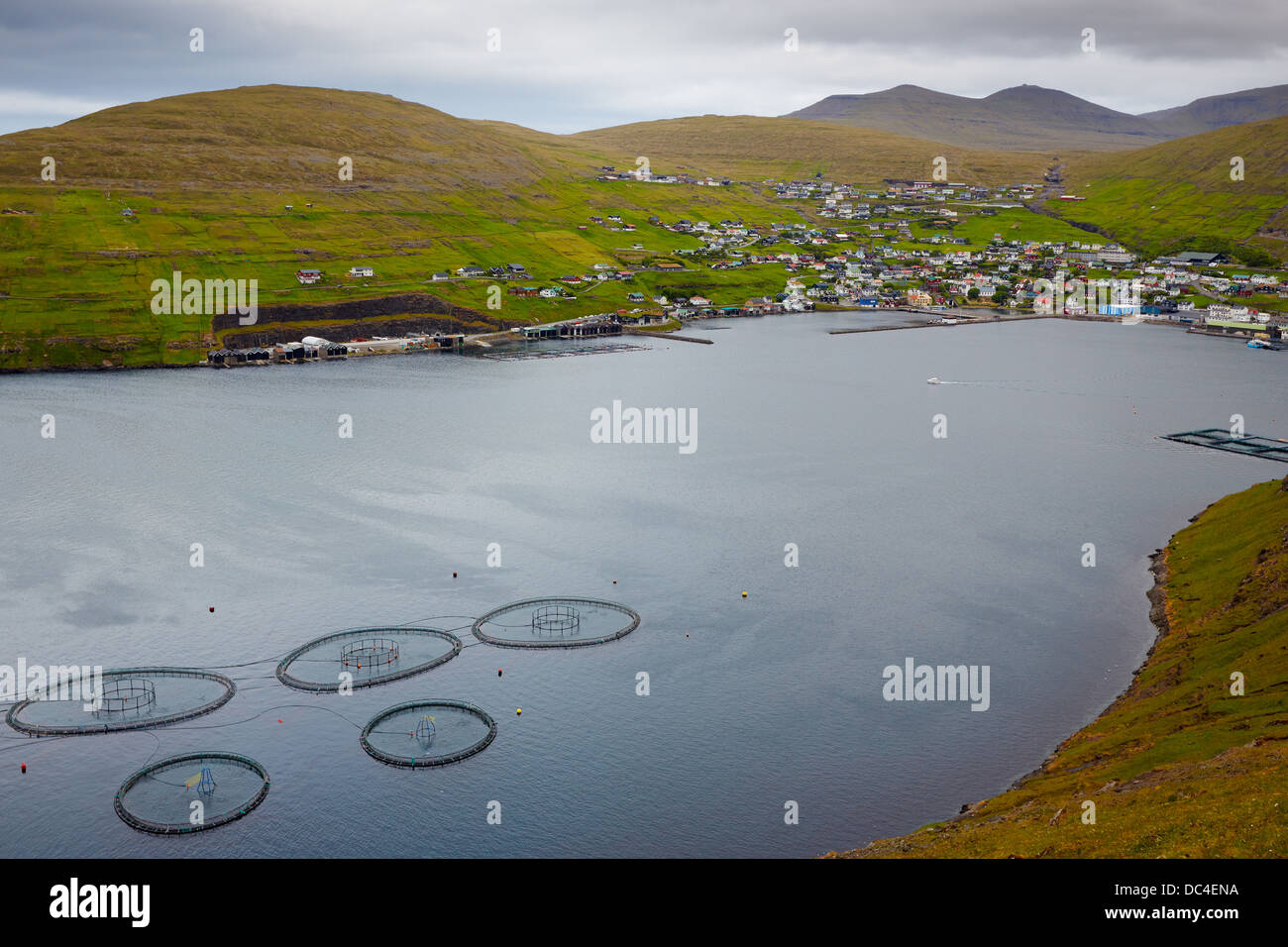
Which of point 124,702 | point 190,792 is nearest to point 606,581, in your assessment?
point 124,702

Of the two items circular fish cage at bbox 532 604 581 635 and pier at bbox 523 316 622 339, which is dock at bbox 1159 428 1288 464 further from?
pier at bbox 523 316 622 339

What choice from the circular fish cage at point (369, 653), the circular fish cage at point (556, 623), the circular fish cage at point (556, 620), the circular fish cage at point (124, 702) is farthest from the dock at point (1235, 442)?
the circular fish cage at point (124, 702)

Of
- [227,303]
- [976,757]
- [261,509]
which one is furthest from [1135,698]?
[227,303]

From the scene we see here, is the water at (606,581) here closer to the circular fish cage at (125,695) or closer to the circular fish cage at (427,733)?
the circular fish cage at (427,733)

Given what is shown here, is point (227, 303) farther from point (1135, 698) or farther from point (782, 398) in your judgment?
point (1135, 698)

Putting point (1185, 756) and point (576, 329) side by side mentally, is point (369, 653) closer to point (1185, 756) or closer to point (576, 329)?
point (1185, 756)

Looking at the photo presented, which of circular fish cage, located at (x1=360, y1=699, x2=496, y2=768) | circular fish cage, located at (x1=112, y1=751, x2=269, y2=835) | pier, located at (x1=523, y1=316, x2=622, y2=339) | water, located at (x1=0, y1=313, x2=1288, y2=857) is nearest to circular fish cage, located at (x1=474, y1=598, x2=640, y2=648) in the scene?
water, located at (x1=0, y1=313, x2=1288, y2=857)

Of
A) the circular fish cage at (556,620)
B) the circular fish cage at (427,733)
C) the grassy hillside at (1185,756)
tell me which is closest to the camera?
the grassy hillside at (1185,756)
